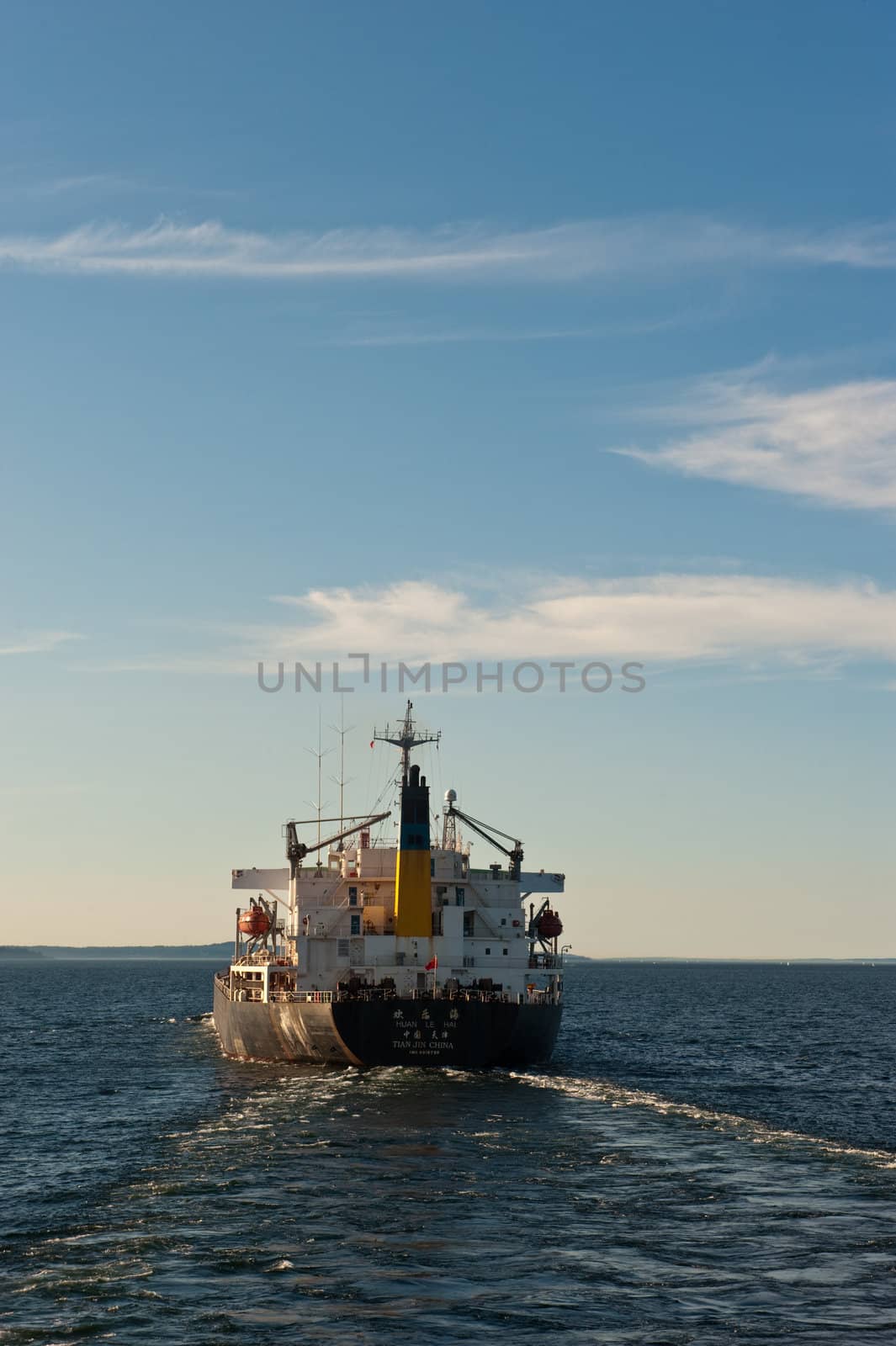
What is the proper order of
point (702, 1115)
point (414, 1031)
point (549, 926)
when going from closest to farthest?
1. point (702, 1115)
2. point (414, 1031)
3. point (549, 926)

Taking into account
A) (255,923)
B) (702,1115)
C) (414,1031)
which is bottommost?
(702,1115)

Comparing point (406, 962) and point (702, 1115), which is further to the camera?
point (406, 962)

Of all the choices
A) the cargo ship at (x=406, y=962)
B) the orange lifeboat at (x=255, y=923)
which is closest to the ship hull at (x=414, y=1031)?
the cargo ship at (x=406, y=962)

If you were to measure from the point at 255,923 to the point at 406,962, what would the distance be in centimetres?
1603

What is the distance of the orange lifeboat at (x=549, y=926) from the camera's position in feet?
260

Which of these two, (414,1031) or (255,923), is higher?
(255,923)

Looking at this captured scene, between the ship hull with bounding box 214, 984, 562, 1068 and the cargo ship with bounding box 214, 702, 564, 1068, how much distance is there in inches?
2.2

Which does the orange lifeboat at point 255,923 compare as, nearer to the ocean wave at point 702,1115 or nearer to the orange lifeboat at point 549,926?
the orange lifeboat at point 549,926

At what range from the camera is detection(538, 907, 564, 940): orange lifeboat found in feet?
260

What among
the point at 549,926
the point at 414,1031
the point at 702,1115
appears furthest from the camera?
the point at 549,926

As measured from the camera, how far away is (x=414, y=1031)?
61469 millimetres

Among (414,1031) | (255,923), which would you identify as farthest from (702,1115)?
(255,923)

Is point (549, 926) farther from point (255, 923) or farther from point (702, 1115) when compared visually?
point (702, 1115)

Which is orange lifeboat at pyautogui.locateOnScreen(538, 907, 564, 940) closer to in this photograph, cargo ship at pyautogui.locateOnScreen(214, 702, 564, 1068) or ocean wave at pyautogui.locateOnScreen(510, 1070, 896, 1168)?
cargo ship at pyautogui.locateOnScreen(214, 702, 564, 1068)
